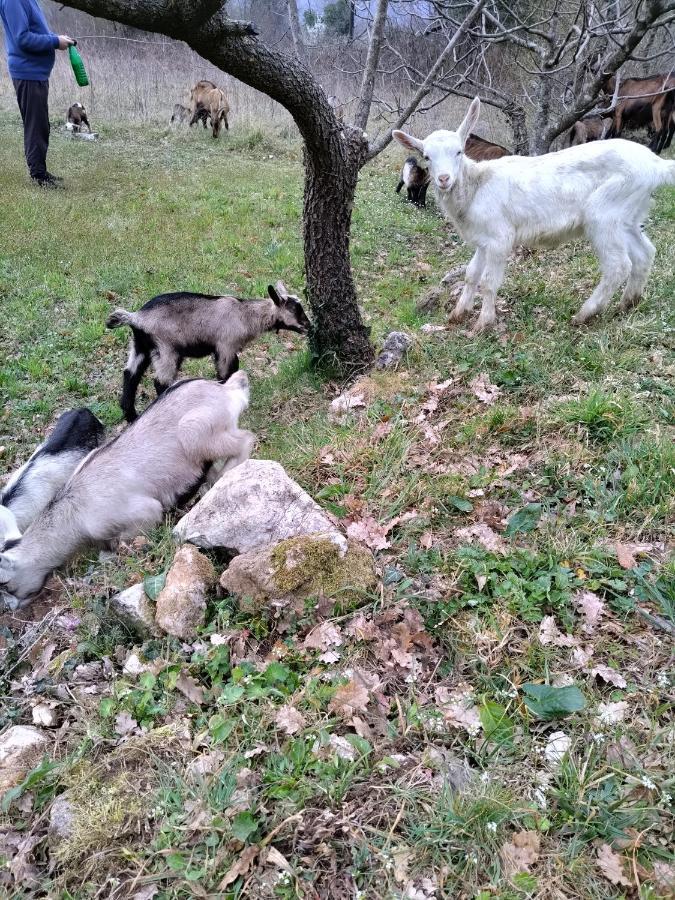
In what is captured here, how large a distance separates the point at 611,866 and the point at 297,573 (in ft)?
5.10

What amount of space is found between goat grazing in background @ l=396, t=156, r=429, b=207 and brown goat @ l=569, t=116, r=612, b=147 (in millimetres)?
4026

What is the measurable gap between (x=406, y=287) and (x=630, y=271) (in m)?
2.93

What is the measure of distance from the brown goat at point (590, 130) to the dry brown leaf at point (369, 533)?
40.8 feet

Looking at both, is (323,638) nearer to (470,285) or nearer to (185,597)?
(185,597)

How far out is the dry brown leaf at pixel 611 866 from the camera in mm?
1785

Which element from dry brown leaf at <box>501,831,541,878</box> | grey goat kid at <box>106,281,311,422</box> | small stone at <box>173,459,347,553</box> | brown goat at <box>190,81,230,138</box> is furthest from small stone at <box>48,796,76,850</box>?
brown goat at <box>190,81,230,138</box>

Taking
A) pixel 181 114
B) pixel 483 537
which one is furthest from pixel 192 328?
pixel 181 114

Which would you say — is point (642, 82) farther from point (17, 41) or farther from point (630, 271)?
point (17, 41)

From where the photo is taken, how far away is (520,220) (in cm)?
504

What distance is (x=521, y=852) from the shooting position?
73.7 inches

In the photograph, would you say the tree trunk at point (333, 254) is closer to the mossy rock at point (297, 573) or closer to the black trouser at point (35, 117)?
the mossy rock at point (297, 573)

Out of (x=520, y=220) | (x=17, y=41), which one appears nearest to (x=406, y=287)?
(x=520, y=220)

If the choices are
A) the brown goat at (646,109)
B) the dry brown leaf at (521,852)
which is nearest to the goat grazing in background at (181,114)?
the brown goat at (646,109)

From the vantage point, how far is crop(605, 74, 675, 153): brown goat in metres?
12.4
